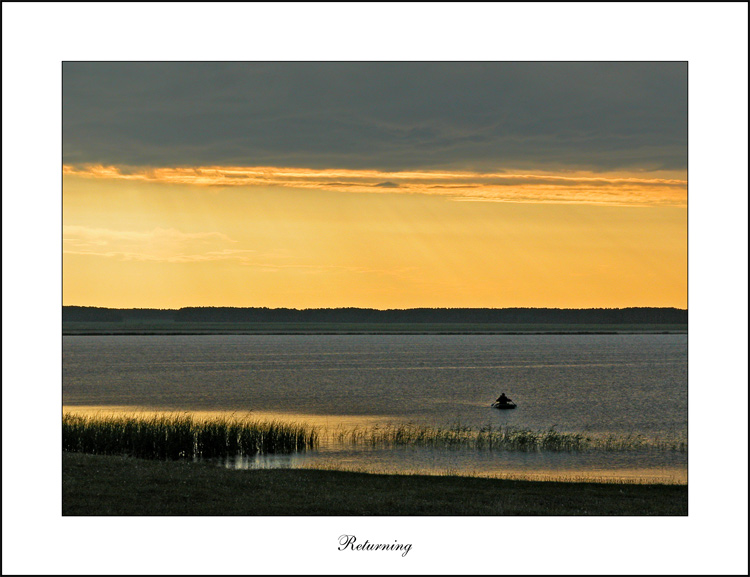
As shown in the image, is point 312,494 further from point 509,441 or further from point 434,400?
point 434,400

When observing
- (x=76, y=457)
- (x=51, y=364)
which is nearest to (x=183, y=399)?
(x=76, y=457)

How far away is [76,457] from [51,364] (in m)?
12.5

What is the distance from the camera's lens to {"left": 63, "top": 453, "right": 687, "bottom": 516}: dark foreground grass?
19.8 m

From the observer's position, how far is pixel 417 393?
282 ft

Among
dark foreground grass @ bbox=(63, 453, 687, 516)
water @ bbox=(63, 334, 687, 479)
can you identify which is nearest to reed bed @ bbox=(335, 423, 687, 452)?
water @ bbox=(63, 334, 687, 479)

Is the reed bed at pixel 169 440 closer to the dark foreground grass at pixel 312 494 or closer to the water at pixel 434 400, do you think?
the water at pixel 434 400

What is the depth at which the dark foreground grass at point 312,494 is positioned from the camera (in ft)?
65.1

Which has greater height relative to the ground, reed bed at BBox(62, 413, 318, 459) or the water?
reed bed at BBox(62, 413, 318, 459)

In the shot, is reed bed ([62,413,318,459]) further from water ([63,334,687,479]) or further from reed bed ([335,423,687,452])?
reed bed ([335,423,687,452])

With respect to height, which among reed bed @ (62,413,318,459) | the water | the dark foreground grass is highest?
the dark foreground grass

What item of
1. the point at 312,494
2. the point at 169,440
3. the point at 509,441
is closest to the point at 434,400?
the point at 509,441

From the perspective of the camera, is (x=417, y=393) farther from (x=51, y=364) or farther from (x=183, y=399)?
(x=51, y=364)

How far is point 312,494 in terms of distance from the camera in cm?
2202

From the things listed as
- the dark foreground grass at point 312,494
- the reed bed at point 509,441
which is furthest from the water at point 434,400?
the dark foreground grass at point 312,494
